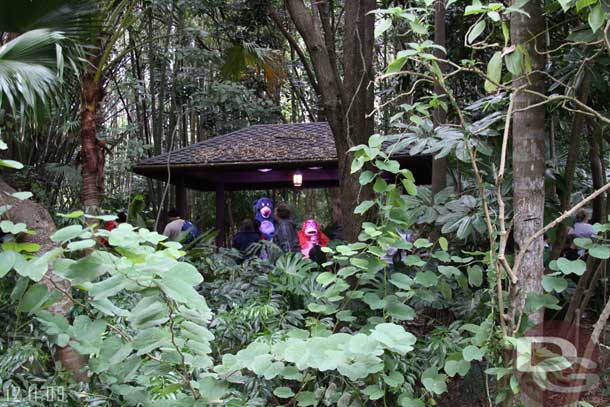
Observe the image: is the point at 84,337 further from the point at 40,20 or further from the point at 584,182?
the point at 584,182

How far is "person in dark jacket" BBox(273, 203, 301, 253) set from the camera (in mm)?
7589

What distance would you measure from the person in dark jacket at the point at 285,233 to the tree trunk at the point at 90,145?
8.66 ft

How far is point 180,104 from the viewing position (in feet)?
49.1

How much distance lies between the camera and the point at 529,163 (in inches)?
107

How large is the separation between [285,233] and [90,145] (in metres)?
2.95

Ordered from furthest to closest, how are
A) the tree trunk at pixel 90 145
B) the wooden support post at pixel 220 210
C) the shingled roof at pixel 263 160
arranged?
1. the wooden support post at pixel 220 210
2. the shingled roof at pixel 263 160
3. the tree trunk at pixel 90 145

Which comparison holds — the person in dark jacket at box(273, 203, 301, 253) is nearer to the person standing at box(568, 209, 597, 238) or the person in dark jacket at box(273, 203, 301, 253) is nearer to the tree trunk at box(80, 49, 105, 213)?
the tree trunk at box(80, 49, 105, 213)

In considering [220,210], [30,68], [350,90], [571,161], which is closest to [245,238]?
[220,210]

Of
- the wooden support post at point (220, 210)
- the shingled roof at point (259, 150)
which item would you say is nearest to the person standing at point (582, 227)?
the shingled roof at point (259, 150)

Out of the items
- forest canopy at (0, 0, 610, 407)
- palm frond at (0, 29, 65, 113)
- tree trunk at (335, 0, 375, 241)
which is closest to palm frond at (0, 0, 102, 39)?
forest canopy at (0, 0, 610, 407)

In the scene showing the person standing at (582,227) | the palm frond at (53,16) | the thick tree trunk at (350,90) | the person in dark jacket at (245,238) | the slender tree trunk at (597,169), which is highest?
the palm frond at (53,16)

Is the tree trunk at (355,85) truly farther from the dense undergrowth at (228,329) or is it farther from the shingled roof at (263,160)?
the shingled roof at (263,160)

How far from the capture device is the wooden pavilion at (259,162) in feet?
31.9

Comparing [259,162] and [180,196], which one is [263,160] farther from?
[180,196]
